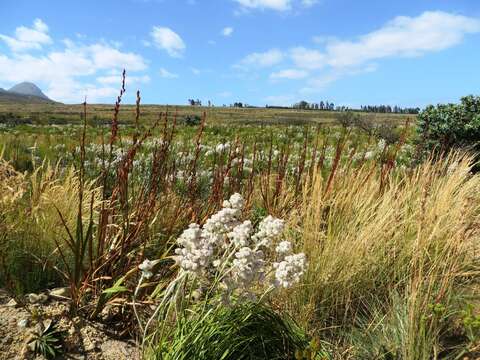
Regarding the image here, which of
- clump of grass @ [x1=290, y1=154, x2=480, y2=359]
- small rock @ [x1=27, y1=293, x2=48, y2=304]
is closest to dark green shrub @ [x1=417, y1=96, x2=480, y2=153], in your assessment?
clump of grass @ [x1=290, y1=154, x2=480, y2=359]

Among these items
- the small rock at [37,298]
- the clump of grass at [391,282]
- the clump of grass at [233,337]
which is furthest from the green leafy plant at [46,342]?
the clump of grass at [391,282]

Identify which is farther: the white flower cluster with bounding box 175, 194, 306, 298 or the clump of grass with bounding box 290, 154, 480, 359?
the clump of grass with bounding box 290, 154, 480, 359

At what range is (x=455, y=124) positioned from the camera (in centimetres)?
946

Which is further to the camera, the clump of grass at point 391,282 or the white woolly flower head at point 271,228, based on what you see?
the clump of grass at point 391,282

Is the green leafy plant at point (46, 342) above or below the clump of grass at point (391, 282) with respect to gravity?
below

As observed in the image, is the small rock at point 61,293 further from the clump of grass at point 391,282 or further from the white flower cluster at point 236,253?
the clump of grass at point 391,282

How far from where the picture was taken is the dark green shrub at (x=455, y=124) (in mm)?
9312

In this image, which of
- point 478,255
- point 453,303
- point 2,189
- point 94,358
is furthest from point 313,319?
point 2,189

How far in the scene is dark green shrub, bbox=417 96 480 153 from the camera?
30.6 ft

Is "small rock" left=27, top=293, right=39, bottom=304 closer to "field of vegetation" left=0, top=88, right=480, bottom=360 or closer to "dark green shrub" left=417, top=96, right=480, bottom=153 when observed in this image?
"field of vegetation" left=0, top=88, right=480, bottom=360

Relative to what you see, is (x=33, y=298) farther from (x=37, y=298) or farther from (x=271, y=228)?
(x=271, y=228)

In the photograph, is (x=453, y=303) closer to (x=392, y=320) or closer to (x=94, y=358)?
(x=392, y=320)

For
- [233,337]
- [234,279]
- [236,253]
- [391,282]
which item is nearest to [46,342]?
[233,337]

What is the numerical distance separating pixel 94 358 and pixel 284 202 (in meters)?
3.13
